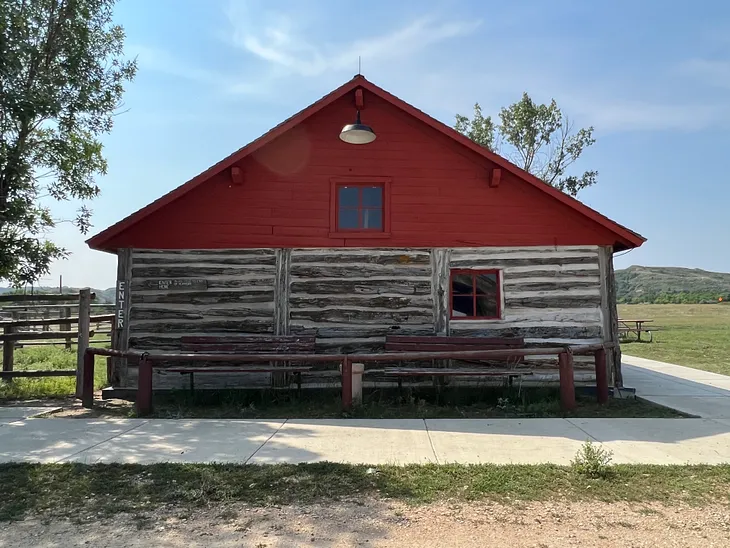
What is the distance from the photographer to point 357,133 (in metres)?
9.40

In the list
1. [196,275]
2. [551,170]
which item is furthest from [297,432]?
[551,170]

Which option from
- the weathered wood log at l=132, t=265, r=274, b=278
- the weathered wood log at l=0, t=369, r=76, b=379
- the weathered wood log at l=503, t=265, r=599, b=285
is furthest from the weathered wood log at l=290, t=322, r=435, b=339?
the weathered wood log at l=0, t=369, r=76, b=379

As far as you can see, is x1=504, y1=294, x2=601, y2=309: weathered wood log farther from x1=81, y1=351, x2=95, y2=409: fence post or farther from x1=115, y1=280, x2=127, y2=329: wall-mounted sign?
x1=81, y1=351, x2=95, y2=409: fence post

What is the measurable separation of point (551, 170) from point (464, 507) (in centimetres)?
2948

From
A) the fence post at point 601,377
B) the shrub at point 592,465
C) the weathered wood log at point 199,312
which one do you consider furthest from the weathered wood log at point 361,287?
the shrub at point 592,465

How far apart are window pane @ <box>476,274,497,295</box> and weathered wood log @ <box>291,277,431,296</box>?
104cm

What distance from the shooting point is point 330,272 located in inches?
407

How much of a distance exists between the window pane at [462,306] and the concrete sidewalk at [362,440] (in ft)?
9.89

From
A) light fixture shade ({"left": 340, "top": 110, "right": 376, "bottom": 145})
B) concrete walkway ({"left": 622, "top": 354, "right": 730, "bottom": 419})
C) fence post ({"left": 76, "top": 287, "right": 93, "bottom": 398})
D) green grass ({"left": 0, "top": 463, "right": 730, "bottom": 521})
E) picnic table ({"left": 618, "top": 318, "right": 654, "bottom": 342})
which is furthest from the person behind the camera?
picnic table ({"left": 618, "top": 318, "right": 654, "bottom": 342})

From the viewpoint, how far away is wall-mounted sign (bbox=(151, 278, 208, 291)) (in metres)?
10.4

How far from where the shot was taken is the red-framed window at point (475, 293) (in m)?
10.5

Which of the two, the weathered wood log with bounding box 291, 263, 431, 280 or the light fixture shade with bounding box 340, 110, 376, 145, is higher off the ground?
the light fixture shade with bounding box 340, 110, 376, 145

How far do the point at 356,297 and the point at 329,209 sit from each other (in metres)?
1.81

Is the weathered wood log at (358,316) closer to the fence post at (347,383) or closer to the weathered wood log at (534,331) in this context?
the weathered wood log at (534,331)
